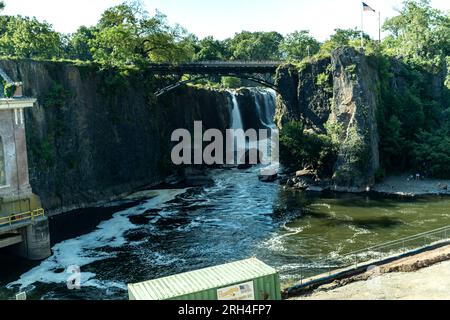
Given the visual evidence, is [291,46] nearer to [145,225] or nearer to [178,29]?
[178,29]

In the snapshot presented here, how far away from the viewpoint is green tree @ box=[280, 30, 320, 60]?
110m

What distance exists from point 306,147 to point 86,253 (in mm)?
28595

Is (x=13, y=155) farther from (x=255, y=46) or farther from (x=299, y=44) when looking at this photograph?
(x=255, y=46)

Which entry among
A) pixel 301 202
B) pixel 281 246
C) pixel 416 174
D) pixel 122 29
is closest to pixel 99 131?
pixel 122 29

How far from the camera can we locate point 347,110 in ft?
173

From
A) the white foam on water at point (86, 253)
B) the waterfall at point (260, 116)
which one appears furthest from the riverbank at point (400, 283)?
the waterfall at point (260, 116)

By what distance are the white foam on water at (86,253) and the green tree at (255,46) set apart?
3387 inches

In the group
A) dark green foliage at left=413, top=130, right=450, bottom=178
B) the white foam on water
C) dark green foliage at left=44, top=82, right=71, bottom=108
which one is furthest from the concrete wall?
dark green foliage at left=413, top=130, right=450, bottom=178

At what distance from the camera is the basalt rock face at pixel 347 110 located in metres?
50.9

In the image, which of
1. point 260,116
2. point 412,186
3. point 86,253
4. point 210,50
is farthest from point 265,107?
point 86,253

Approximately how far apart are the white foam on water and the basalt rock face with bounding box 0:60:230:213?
6045 mm

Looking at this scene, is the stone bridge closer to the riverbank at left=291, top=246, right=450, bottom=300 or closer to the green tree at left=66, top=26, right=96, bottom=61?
the riverbank at left=291, top=246, right=450, bottom=300

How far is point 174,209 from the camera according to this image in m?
45.2

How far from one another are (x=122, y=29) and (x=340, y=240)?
1550 inches
